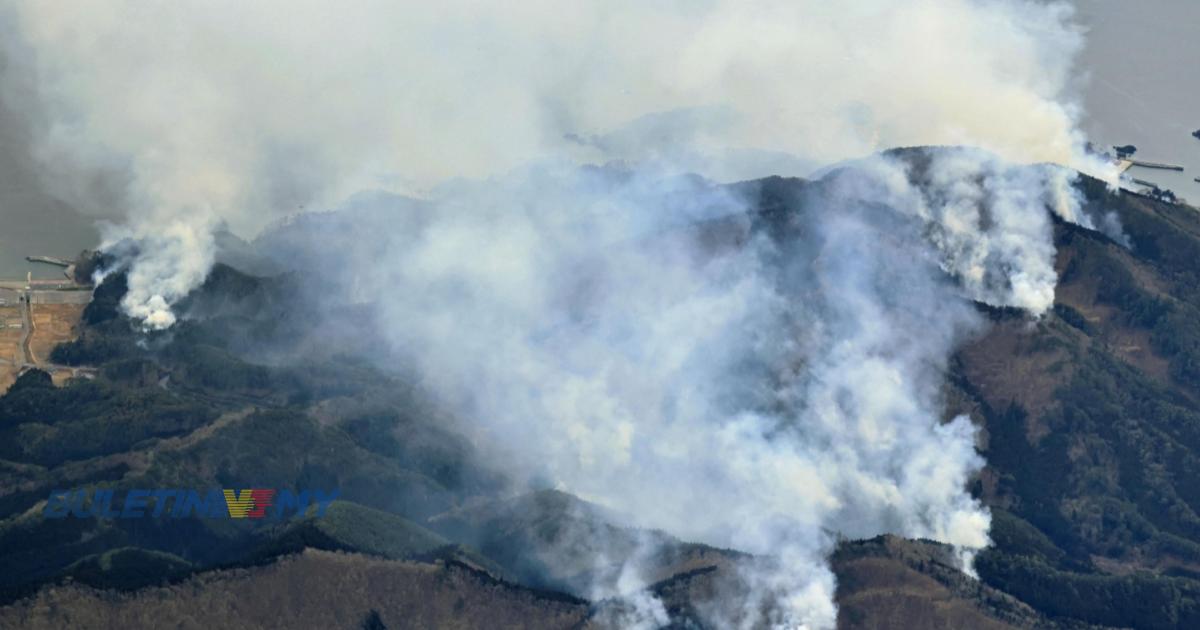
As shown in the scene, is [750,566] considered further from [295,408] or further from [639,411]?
[295,408]

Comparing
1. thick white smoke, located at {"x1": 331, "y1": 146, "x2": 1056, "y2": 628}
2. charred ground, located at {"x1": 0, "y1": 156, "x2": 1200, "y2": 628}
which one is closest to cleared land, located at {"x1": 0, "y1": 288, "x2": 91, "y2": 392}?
charred ground, located at {"x1": 0, "y1": 156, "x2": 1200, "y2": 628}

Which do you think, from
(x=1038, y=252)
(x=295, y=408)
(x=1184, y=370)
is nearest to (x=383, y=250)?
(x=295, y=408)

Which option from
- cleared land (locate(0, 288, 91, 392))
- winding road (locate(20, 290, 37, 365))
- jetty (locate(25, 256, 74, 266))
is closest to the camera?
cleared land (locate(0, 288, 91, 392))

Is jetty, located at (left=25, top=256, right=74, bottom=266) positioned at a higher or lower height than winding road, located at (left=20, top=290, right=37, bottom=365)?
higher

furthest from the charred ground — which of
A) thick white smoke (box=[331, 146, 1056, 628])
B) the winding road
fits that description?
the winding road

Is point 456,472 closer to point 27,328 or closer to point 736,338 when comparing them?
point 736,338

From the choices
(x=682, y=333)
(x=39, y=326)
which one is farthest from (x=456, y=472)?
(x=39, y=326)

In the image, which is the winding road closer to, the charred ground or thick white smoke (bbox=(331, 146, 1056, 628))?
the charred ground

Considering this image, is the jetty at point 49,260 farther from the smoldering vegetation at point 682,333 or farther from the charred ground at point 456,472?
the smoldering vegetation at point 682,333

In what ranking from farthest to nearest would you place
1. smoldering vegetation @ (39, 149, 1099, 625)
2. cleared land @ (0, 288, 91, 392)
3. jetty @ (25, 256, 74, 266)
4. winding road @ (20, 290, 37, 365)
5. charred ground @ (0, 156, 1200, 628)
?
jetty @ (25, 256, 74, 266) < winding road @ (20, 290, 37, 365) < cleared land @ (0, 288, 91, 392) < smoldering vegetation @ (39, 149, 1099, 625) < charred ground @ (0, 156, 1200, 628)

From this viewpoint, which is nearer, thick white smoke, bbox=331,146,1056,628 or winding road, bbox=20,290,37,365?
thick white smoke, bbox=331,146,1056,628

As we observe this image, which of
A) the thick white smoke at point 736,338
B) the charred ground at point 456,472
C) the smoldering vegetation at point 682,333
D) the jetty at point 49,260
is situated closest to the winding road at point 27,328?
the charred ground at point 456,472

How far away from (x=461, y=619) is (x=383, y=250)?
5734cm

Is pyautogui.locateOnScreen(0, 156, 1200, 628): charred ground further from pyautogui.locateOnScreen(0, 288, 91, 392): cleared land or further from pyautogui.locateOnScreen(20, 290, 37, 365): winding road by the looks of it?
pyautogui.locateOnScreen(20, 290, 37, 365): winding road
